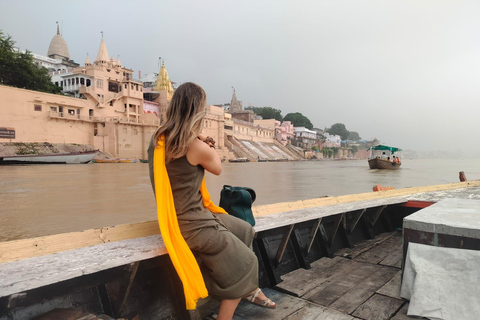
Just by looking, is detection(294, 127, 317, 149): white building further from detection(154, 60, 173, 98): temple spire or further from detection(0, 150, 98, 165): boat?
detection(0, 150, 98, 165): boat

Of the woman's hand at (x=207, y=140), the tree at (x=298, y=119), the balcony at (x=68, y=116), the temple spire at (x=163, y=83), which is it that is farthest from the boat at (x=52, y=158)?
the tree at (x=298, y=119)

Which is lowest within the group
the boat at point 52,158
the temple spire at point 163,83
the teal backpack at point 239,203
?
the teal backpack at point 239,203

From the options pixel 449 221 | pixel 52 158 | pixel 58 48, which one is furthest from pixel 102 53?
pixel 449 221

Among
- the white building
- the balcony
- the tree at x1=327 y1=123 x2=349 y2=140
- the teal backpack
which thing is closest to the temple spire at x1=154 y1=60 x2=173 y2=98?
the balcony

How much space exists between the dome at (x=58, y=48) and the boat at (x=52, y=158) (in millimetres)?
48503

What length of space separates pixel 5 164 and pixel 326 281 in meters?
29.5

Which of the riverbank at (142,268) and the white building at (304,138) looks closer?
the riverbank at (142,268)

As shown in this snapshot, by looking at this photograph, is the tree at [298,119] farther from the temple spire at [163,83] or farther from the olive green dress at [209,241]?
the olive green dress at [209,241]

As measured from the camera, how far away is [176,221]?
5.14 feet

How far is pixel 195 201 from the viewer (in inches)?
63.1

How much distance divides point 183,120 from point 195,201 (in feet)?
1.31

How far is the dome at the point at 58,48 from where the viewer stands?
67.8 metres

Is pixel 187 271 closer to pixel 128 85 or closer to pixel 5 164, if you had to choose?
pixel 5 164

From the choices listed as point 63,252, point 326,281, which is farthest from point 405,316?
point 63,252
